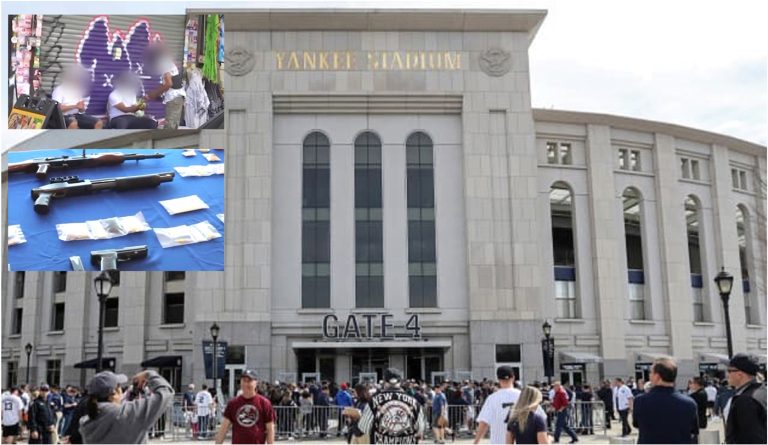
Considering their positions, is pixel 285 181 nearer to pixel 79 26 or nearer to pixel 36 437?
pixel 79 26

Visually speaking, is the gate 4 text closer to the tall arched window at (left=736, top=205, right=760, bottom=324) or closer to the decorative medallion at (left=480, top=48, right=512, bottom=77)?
the decorative medallion at (left=480, top=48, right=512, bottom=77)

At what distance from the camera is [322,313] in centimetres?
4025

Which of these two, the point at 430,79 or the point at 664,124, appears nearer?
the point at 430,79

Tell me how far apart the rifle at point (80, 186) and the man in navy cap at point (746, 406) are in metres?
25.0

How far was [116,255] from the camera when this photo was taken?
31391 millimetres

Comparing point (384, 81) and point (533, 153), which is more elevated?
point (384, 81)

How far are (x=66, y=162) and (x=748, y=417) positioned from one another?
90.6ft

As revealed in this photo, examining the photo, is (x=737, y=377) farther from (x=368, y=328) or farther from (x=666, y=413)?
(x=368, y=328)

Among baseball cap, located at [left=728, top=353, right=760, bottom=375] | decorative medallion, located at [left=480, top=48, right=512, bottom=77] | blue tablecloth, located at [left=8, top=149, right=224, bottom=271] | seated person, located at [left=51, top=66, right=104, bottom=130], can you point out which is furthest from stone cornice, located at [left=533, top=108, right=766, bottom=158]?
baseball cap, located at [left=728, top=353, right=760, bottom=375]

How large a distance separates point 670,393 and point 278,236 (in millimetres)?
35643

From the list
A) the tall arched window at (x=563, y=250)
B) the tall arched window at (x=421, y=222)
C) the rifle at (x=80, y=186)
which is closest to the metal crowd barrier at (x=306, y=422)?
the rifle at (x=80, y=186)

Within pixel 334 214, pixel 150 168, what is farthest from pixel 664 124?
pixel 150 168

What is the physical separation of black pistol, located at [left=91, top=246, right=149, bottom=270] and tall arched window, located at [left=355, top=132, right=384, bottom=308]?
39.9ft

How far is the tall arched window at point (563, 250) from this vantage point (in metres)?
44.0
